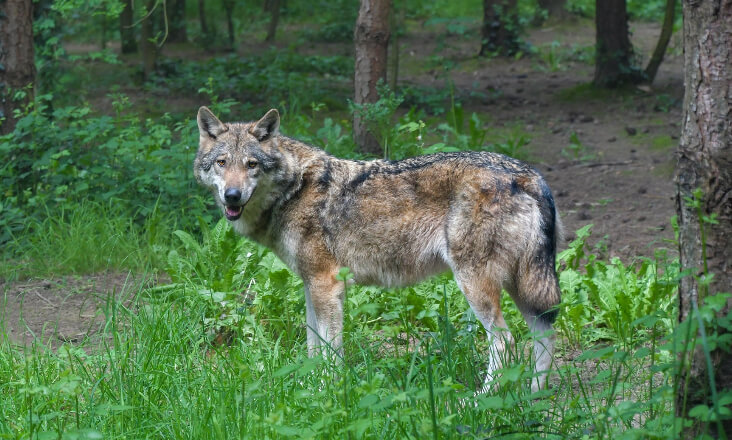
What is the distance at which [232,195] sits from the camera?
480 cm

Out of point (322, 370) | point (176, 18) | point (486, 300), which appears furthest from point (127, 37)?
point (322, 370)

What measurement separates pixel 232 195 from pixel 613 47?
8.85m

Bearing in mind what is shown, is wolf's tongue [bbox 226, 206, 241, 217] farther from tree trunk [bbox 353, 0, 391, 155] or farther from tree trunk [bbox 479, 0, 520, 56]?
tree trunk [bbox 479, 0, 520, 56]

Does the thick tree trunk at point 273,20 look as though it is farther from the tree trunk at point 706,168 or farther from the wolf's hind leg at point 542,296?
the tree trunk at point 706,168

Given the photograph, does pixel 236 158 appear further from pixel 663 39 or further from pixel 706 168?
pixel 663 39

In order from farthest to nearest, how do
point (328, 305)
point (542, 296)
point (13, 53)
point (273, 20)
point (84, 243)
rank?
1. point (273, 20)
2. point (13, 53)
3. point (84, 243)
4. point (328, 305)
5. point (542, 296)

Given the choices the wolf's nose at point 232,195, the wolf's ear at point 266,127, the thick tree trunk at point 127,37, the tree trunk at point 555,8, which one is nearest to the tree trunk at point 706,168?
the wolf's nose at point 232,195

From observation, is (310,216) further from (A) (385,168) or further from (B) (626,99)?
(B) (626,99)

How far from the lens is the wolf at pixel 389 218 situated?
4.60m

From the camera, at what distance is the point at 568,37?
18.3 meters

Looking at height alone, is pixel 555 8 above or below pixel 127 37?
above

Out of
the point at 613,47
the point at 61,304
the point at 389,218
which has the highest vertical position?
the point at 613,47

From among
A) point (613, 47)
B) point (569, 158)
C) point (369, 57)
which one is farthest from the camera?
point (613, 47)

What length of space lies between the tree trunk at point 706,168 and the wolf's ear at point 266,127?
9.04ft
